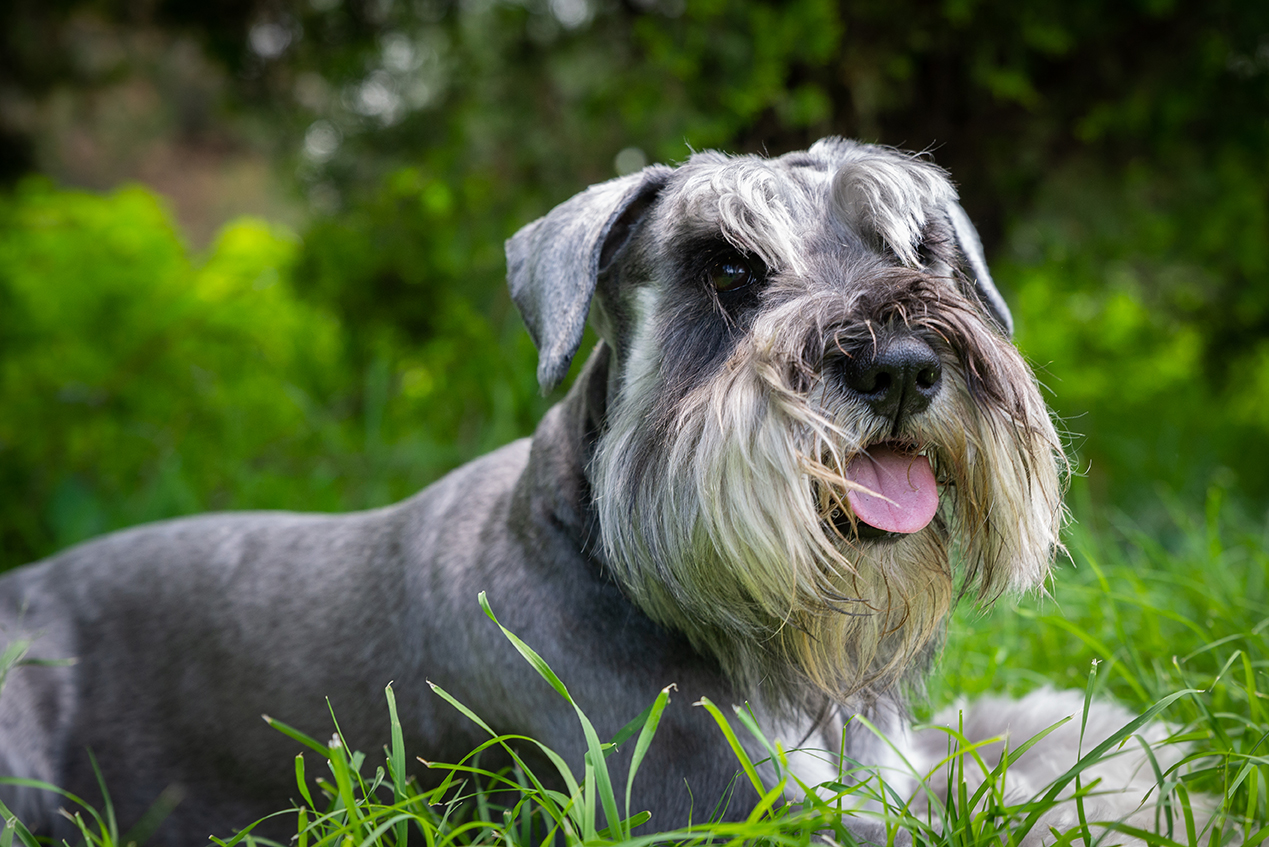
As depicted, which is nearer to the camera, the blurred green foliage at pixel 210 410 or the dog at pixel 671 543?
the dog at pixel 671 543

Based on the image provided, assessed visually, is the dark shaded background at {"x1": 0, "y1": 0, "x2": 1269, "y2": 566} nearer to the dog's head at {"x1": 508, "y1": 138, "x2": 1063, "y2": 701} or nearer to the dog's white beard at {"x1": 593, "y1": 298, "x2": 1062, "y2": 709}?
the dog's head at {"x1": 508, "y1": 138, "x2": 1063, "y2": 701}

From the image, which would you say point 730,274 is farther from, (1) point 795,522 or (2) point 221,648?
(2) point 221,648

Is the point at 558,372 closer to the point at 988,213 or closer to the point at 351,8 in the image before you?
the point at 351,8

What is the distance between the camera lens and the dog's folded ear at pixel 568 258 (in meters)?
2.07

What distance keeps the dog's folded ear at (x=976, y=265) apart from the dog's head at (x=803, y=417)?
0.15m

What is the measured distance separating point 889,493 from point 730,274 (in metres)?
0.55

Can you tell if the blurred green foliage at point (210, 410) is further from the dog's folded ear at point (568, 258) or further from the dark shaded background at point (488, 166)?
the dog's folded ear at point (568, 258)

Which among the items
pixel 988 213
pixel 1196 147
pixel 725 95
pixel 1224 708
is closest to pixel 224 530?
pixel 725 95

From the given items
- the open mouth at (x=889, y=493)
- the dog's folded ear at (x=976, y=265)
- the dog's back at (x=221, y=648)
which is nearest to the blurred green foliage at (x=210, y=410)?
the dog's back at (x=221, y=648)

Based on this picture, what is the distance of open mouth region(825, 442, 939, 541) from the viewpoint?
1750mm

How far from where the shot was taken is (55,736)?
266 centimetres

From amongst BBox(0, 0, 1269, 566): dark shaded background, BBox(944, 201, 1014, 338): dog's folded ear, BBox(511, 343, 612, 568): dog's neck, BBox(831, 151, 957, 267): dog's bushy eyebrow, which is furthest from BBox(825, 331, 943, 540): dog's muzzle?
BBox(0, 0, 1269, 566): dark shaded background

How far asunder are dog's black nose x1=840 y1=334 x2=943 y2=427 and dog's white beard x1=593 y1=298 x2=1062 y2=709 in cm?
4

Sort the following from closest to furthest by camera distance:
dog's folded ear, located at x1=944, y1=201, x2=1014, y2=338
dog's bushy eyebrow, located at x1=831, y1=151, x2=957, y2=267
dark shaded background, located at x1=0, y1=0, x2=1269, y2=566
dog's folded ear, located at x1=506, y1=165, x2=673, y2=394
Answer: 1. dog's bushy eyebrow, located at x1=831, y1=151, x2=957, y2=267
2. dog's folded ear, located at x1=506, y1=165, x2=673, y2=394
3. dog's folded ear, located at x1=944, y1=201, x2=1014, y2=338
4. dark shaded background, located at x1=0, y1=0, x2=1269, y2=566
